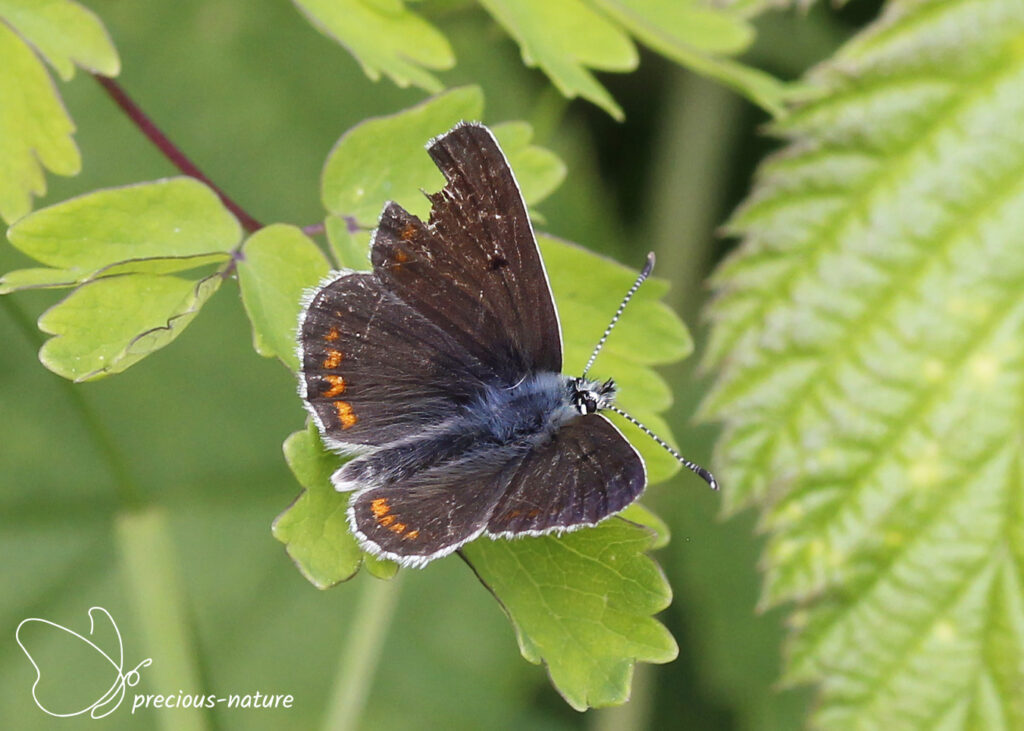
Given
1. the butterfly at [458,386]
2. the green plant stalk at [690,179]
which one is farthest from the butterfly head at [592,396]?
the green plant stalk at [690,179]

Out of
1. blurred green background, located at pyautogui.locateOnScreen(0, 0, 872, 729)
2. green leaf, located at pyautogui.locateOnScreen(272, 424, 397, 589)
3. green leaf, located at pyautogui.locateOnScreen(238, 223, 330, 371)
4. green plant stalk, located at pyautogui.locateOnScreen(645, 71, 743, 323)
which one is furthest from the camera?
green plant stalk, located at pyautogui.locateOnScreen(645, 71, 743, 323)

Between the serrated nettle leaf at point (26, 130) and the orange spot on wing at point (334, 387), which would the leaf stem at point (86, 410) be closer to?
the serrated nettle leaf at point (26, 130)

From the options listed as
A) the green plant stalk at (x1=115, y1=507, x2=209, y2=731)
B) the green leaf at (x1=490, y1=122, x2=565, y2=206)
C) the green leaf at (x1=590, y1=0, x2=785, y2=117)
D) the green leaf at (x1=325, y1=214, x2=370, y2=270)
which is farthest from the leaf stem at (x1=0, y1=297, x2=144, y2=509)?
the green leaf at (x1=590, y1=0, x2=785, y2=117)

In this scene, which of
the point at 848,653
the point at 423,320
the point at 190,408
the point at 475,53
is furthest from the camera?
the point at 475,53

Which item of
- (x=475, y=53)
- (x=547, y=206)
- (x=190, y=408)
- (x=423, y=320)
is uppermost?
(x=423, y=320)

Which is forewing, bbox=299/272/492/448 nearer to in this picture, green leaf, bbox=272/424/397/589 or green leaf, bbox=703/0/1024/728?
green leaf, bbox=272/424/397/589

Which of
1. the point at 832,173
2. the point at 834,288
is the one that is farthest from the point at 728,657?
the point at 832,173

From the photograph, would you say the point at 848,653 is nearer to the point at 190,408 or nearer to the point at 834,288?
the point at 834,288
